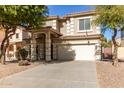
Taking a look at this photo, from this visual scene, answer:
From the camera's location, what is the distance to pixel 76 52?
24688 mm

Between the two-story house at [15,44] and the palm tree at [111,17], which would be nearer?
the palm tree at [111,17]

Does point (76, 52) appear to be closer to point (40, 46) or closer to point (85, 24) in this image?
point (85, 24)

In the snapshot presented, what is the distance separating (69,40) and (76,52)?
180 centimetres

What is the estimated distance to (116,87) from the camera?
8.95m

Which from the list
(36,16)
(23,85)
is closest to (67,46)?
(36,16)

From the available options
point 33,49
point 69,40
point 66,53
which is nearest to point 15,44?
point 33,49

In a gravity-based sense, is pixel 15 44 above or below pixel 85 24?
below

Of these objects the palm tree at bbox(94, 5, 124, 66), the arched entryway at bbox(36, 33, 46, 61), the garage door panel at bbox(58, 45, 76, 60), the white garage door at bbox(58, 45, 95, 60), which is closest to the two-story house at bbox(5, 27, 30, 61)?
the arched entryway at bbox(36, 33, 46, 61)

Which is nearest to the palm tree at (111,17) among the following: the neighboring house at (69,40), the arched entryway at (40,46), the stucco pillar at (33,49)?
the neighboring house at (69,40)

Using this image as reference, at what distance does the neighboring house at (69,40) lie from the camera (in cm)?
2342

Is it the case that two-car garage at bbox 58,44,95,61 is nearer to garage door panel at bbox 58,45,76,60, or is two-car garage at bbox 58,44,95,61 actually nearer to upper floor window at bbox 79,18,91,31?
garage door panel at bbox 58,45,76,60

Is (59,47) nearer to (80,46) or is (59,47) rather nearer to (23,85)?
(80,46)

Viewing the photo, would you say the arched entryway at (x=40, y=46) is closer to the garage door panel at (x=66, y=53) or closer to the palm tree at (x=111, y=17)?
the garage door panel at (x=66, y=53)

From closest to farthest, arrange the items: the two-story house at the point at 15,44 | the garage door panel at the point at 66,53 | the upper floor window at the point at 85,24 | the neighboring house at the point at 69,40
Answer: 1. the neighboring house at the point at 69,40
2. the garage door panel at the point at 66,53
3. the upper floor window at the point at 85,24
4. the two-story house at the point at 15,44
